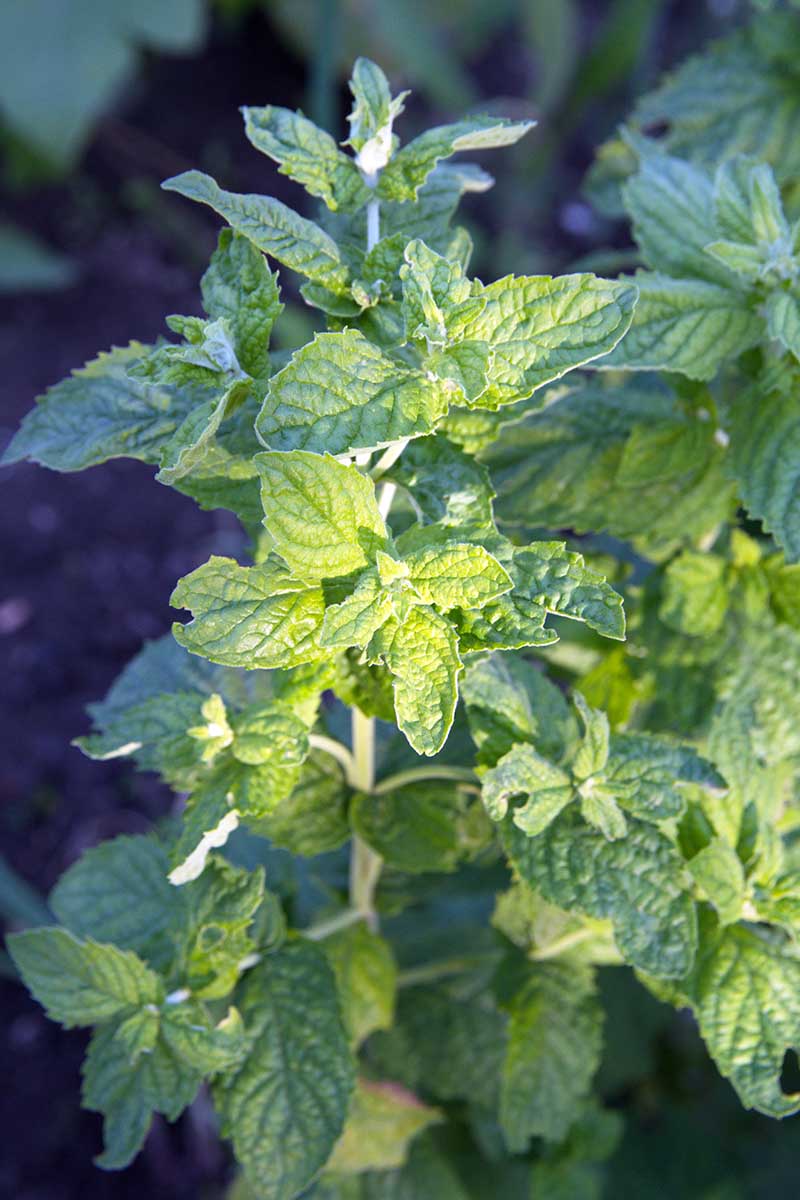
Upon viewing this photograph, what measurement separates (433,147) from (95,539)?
1941 mm

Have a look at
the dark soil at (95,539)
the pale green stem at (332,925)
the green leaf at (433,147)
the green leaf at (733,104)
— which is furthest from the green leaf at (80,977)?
the green leaf at (733,104)

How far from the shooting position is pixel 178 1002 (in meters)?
0.98

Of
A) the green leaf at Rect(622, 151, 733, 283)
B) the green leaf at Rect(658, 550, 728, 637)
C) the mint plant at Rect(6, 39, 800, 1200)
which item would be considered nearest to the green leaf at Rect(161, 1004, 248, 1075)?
the mint plant at Rect(6, 39, 800, 1200)

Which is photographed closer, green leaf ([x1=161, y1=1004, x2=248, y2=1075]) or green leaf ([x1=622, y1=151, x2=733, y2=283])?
green leaf ([x1=161, y1=1004, x2=248, y2=1075])

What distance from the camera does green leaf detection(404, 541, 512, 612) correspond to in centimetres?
77

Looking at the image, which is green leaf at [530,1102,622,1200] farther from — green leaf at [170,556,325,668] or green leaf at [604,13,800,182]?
green leaf at [604,13,800,182]

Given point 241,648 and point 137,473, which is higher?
point 137,473

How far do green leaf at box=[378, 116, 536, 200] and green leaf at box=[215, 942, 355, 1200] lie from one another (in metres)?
0.70

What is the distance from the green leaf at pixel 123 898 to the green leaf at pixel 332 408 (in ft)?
1.83

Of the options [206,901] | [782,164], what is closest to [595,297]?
[206,901]

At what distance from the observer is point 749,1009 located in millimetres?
953

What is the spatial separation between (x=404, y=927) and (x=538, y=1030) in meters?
0.41

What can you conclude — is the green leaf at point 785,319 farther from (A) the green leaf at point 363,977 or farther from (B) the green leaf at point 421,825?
(A) the green leaf at point 363,977

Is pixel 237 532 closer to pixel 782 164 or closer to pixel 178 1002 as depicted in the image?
pixel 782 164
